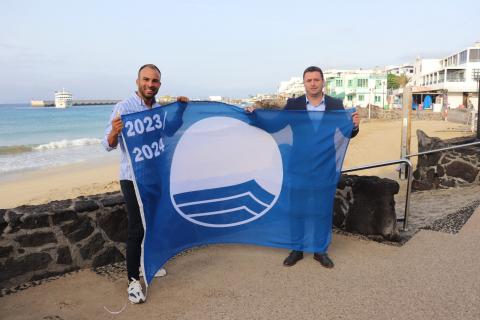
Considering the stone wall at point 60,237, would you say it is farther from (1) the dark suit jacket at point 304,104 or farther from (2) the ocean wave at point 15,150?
(2) the ocean wave at point 15,150

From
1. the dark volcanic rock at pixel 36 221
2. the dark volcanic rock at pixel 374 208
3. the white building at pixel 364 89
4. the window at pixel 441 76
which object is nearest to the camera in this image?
the dark volcanic rock at pixel 36 221

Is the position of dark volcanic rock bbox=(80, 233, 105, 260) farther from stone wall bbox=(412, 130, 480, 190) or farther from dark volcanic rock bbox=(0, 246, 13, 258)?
stone wall bbox=(412, 130, 480, 190)

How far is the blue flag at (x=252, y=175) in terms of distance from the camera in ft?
12.3

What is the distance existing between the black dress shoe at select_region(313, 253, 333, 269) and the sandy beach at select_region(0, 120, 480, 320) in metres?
0.06

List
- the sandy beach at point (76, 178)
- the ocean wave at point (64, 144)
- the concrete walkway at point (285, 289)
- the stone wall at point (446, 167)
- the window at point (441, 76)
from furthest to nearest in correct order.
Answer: the window at point (441, 76) → the ocean wave at point (64, 144) → the sandy beach at point (76, 178) → the stone wall at point (446, 167) → the concrete walkway at point (285, 289)

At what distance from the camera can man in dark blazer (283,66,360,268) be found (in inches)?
152

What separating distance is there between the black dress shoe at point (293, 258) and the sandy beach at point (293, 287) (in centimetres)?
7

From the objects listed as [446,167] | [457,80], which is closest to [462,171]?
[446,167]

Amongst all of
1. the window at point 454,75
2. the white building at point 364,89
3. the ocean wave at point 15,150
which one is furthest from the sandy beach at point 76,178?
the white building at point 364,89

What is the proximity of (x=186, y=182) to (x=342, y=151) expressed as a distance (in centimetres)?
152

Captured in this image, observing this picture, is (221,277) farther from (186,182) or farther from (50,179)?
(50,179)

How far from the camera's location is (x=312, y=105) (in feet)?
13.3

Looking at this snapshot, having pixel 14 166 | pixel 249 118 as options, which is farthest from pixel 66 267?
pixel 14 166

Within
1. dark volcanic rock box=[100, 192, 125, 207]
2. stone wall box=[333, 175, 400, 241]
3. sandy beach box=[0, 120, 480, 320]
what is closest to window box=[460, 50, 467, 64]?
sandy beach box=[0, 120, 480, 320]
